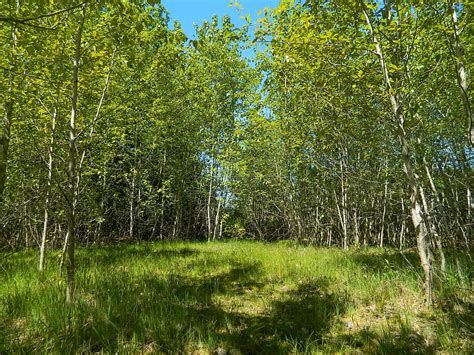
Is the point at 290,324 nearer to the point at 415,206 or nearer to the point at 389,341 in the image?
the point at 389,341

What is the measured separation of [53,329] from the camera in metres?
3.03

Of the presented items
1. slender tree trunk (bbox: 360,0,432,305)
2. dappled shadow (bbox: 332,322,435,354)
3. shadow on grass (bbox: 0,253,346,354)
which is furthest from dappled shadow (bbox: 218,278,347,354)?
slender tree trunk (bbox: 360,0,432,305)

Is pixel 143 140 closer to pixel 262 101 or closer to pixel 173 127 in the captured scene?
pixel 173 127

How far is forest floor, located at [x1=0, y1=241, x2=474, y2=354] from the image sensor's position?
299cm

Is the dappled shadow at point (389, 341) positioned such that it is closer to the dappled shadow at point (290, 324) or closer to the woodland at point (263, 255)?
the woodland at point (263, 255)

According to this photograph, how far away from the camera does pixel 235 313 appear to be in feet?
12.7

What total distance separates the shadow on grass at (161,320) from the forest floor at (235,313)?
0.01 metres

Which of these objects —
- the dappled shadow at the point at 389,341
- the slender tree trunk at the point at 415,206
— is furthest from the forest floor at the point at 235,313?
the slender tree trunk at the point at 415,206

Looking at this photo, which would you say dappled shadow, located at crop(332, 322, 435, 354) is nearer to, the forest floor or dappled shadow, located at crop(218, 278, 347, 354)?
the forest floor

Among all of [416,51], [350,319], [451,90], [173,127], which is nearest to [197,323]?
[350,319]

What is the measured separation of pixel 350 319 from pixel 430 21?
3824mm

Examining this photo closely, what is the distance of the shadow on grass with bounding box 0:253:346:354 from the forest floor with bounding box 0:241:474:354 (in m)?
0.01

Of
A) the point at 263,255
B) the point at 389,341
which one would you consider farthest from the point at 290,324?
the point at 263,255

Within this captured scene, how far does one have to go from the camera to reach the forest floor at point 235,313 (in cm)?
299
